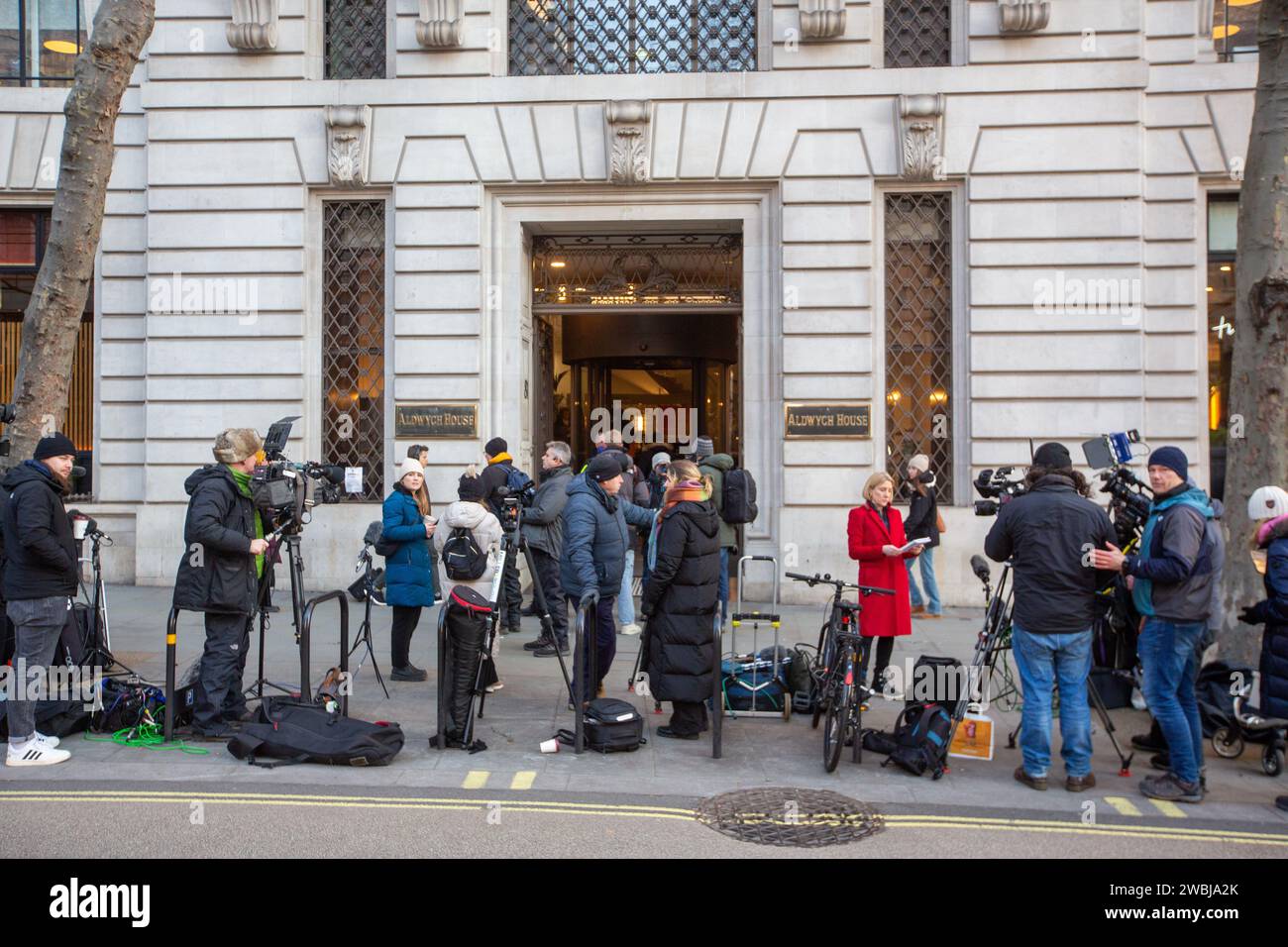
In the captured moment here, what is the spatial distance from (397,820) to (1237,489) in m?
7.06

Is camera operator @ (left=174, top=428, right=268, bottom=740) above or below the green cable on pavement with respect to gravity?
above

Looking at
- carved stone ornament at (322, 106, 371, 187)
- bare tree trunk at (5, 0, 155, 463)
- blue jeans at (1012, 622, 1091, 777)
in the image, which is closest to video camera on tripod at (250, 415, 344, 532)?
bare tree trunk at (5, 0, 155, 463)

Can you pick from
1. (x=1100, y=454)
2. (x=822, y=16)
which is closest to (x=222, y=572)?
(x=1100, y=454)

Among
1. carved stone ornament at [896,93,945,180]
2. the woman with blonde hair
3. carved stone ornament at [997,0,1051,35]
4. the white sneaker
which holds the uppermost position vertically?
carved stone ornament at [997,0,1051,35]

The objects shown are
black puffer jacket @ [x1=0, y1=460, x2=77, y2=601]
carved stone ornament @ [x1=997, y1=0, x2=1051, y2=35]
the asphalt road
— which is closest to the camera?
the asphalt road

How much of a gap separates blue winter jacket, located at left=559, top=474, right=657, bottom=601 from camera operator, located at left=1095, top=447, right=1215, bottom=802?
383cm

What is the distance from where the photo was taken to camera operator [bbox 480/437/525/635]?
38.1 ft

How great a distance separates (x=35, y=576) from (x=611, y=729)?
13.0 feet

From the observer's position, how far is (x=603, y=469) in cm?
900

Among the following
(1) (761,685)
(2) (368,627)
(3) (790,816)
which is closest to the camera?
(3) (790,816)

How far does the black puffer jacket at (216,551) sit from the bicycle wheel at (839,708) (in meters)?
4.12

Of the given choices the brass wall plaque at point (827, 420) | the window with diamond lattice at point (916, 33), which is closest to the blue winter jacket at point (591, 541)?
the brass wall plaque at point (827, 420)

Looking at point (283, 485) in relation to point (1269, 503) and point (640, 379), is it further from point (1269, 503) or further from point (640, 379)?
point (640, 379)

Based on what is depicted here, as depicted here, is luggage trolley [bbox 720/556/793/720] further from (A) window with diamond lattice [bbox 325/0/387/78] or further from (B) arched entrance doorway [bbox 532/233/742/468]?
(A) window with diamond lattice [bbox 325/0/387/78]
